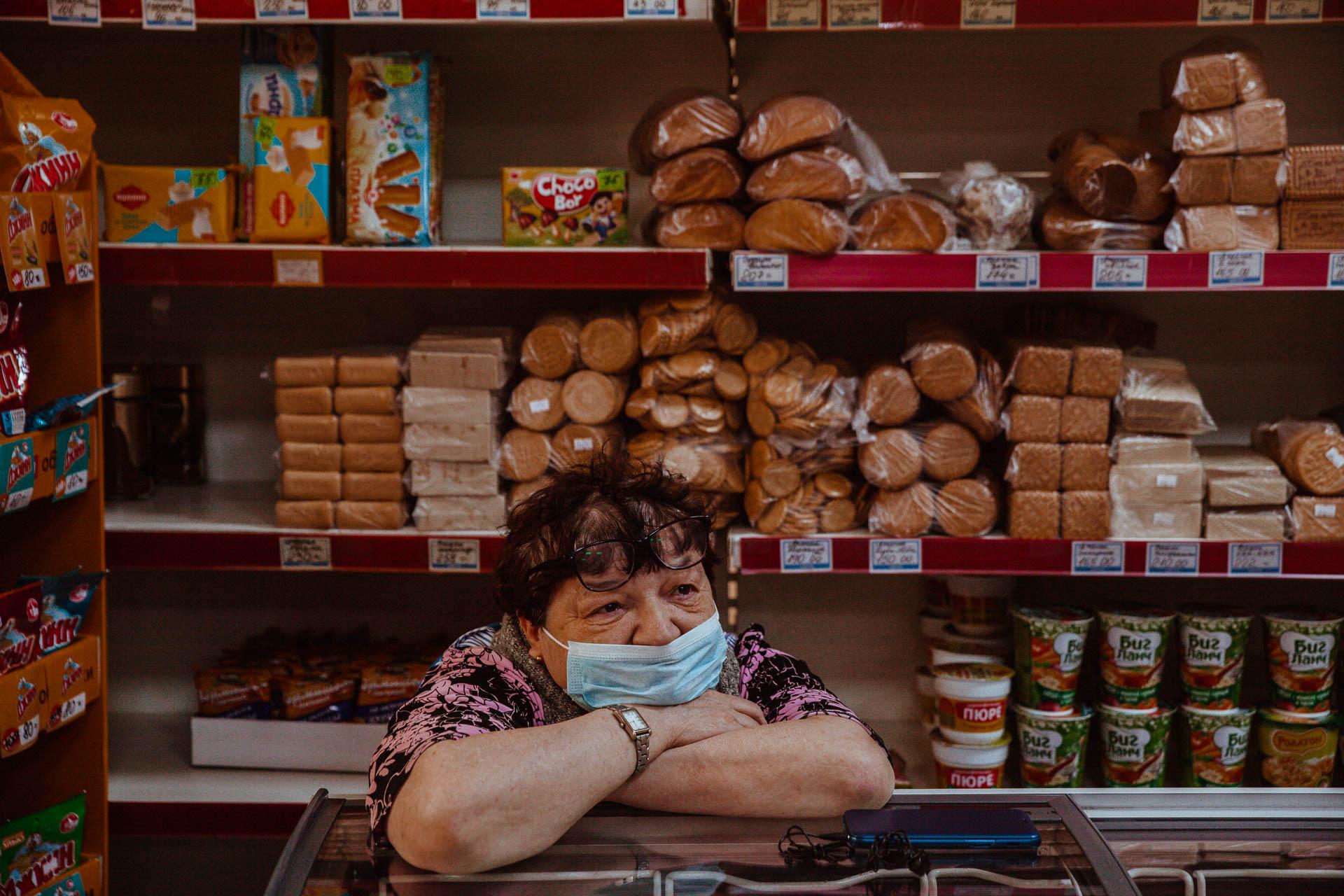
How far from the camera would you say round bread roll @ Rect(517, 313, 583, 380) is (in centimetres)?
264

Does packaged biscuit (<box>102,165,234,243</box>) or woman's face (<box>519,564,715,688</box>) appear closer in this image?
woman's face (<box>519,564,715,688</box>)

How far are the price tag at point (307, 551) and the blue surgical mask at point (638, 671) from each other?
1.22 m

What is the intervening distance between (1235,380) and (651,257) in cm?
170

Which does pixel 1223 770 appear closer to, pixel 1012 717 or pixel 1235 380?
pixel 1012 717

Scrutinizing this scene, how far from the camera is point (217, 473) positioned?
10.8 feet

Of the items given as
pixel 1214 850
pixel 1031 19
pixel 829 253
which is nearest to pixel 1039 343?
pixel 829 253

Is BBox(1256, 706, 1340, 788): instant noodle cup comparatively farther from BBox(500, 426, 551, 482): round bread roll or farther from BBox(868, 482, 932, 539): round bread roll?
BBox(500, 426, 551, 482): round bread roll

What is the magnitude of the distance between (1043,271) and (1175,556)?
0.71 meters

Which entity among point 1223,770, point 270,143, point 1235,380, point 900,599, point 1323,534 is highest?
point 270,143

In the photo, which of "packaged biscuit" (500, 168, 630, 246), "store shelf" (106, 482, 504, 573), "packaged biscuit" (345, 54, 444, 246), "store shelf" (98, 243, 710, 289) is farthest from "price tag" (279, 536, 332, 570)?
"packaged biscuit" (500, 168, 630, 246)

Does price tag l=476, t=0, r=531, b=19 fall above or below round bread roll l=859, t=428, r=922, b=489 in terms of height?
above

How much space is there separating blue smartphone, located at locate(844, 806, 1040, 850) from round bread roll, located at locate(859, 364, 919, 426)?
1362mm

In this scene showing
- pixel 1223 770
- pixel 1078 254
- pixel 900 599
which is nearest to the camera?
pixel 1078 254

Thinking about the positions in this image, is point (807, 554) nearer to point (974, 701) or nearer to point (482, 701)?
point (974, 701)
